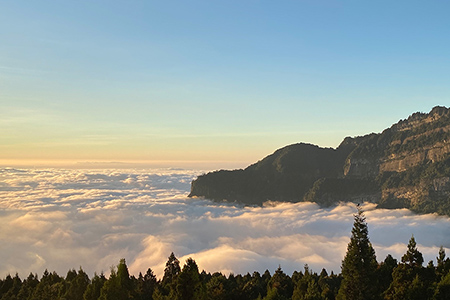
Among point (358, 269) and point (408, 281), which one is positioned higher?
point (358, 269)

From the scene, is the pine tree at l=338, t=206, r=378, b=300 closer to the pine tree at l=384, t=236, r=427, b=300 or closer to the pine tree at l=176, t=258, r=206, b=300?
the pine tree at l=384, t=236, r=427, b=300

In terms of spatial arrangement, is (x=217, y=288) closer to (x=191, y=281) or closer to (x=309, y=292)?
(x=309, y=292)

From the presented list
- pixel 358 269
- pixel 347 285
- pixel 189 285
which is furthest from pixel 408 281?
pixel 189 285

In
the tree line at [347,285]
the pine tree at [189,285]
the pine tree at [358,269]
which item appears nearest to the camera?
the pine tree at [189,285]

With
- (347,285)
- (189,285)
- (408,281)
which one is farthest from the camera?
(408,281)

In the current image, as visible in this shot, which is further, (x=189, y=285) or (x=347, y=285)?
(x=347, y=285)

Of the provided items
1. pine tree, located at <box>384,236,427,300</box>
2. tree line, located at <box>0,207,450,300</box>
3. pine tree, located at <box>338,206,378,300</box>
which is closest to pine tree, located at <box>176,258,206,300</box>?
tree line, located at <box>0,207,450,300</box>

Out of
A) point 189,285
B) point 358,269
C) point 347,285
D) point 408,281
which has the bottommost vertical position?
point 408,281

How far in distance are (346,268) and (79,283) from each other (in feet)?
146

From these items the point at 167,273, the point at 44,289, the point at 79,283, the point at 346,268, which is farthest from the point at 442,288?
the point at 44,289

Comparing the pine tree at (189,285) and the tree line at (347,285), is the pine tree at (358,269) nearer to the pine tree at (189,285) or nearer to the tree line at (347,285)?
Result: the tree line at (347,285)

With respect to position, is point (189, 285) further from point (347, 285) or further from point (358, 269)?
point (358, 269)

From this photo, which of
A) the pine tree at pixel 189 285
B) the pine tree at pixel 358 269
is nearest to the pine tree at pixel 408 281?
the pine tree at pixel 358 269

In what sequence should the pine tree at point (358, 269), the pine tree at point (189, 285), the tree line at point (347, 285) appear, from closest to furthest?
the pine tree at point (189, 285), the tree line at point (347, 285), the pine tree at point (358, 269)
